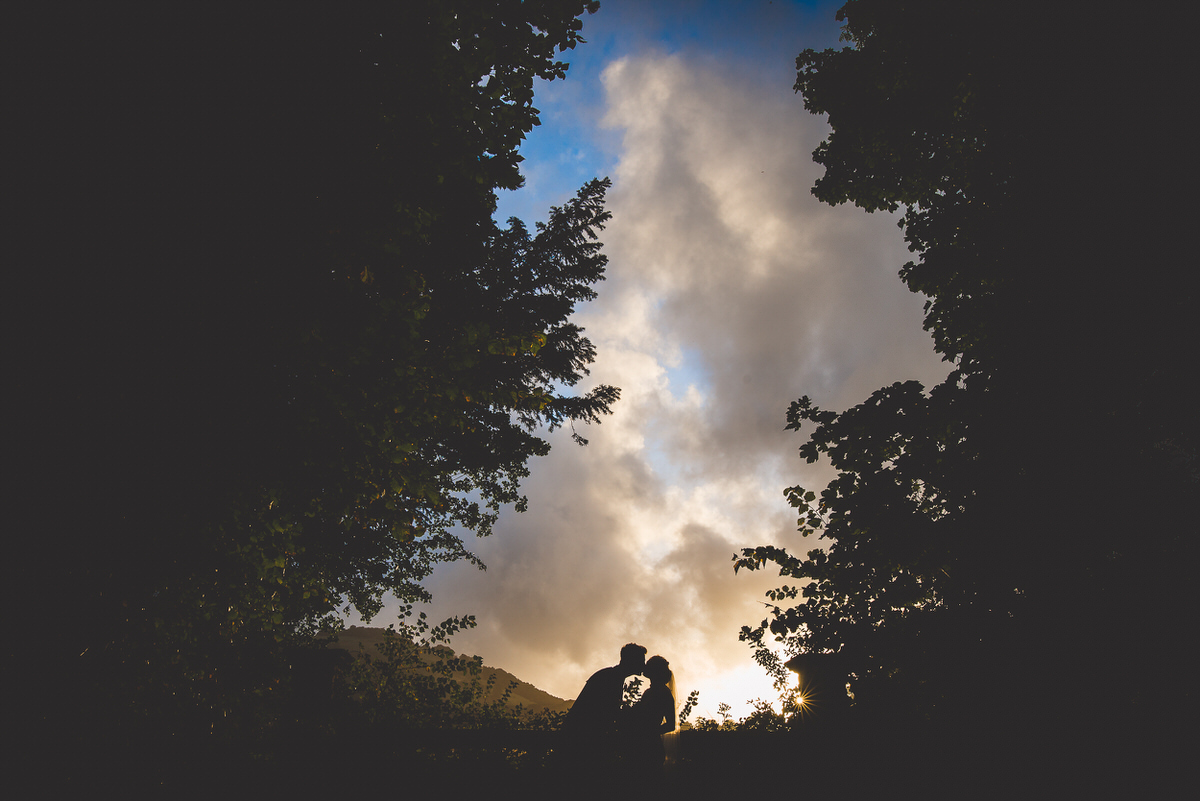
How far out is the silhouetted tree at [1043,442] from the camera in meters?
3.19

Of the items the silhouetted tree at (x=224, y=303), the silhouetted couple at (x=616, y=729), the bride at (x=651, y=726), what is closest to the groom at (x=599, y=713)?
the silhouetted couple at (x=616, y=729)

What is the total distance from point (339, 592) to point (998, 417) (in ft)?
37.0

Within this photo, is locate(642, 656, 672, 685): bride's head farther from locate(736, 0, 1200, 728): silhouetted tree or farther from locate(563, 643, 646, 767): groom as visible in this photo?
locate(736, 0, 1200, 728): silhouetted tree

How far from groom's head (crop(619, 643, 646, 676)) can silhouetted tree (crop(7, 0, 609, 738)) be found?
8.07 ft

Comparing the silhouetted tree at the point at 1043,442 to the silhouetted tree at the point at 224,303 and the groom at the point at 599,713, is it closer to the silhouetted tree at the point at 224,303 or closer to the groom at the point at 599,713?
the groom at the point at 599,713

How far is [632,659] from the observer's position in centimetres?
445

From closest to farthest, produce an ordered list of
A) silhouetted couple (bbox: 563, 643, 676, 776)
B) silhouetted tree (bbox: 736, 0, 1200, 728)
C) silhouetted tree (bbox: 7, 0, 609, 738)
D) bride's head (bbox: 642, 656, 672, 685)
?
silhouetted tree (bbox: 7, 0, 609, 738) < silhouetted tree (bbox: 736, 0, 1200, 728) < silhouetted couple (bbox: 563, 643, 676, 776) < bride's head (bbox: 642, 656, 672, 685)

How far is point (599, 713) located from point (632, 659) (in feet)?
2.01

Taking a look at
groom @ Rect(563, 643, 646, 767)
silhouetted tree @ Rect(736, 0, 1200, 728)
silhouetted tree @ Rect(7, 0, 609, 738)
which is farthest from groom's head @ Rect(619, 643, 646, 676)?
silhouetted tree @ Rect(7, 0, 609, 738)

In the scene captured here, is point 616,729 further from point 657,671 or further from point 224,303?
point 224,303

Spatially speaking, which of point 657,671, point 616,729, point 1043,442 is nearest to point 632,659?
point 657,671

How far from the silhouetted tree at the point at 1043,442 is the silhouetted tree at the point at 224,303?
136 inches

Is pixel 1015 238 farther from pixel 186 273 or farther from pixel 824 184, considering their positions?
pixel 186 273

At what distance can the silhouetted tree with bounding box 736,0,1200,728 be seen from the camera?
319 centimetres
